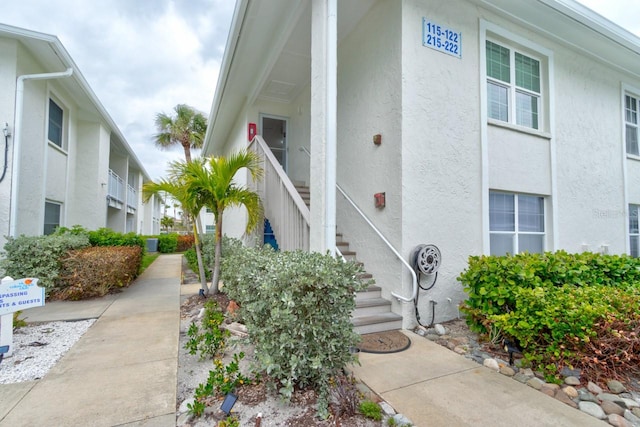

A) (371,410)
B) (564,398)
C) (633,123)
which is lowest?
(564,398)

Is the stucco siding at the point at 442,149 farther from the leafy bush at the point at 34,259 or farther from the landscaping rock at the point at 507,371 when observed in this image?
the leafy bush at the point at 34,259

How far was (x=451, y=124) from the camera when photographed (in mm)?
4793

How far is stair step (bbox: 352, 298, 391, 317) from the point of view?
13.9 ft

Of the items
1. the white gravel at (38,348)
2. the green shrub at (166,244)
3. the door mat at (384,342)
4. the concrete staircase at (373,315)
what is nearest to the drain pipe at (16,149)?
the white gravel at (38,348)

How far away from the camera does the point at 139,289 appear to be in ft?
22.4

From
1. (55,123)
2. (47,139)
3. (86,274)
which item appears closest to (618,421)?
(86,274)

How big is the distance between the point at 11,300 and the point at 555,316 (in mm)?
5729

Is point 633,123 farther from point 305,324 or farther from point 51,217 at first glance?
point 51,217

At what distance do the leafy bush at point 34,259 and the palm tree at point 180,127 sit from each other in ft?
44.2

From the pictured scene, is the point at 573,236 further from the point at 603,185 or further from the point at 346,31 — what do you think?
the point at 346,31

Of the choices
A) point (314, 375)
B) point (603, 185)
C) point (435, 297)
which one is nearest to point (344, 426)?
point (314, 375)

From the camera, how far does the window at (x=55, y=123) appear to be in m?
8.24

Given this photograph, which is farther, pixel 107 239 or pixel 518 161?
pixel 107 239

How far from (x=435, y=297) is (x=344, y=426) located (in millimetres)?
2837
